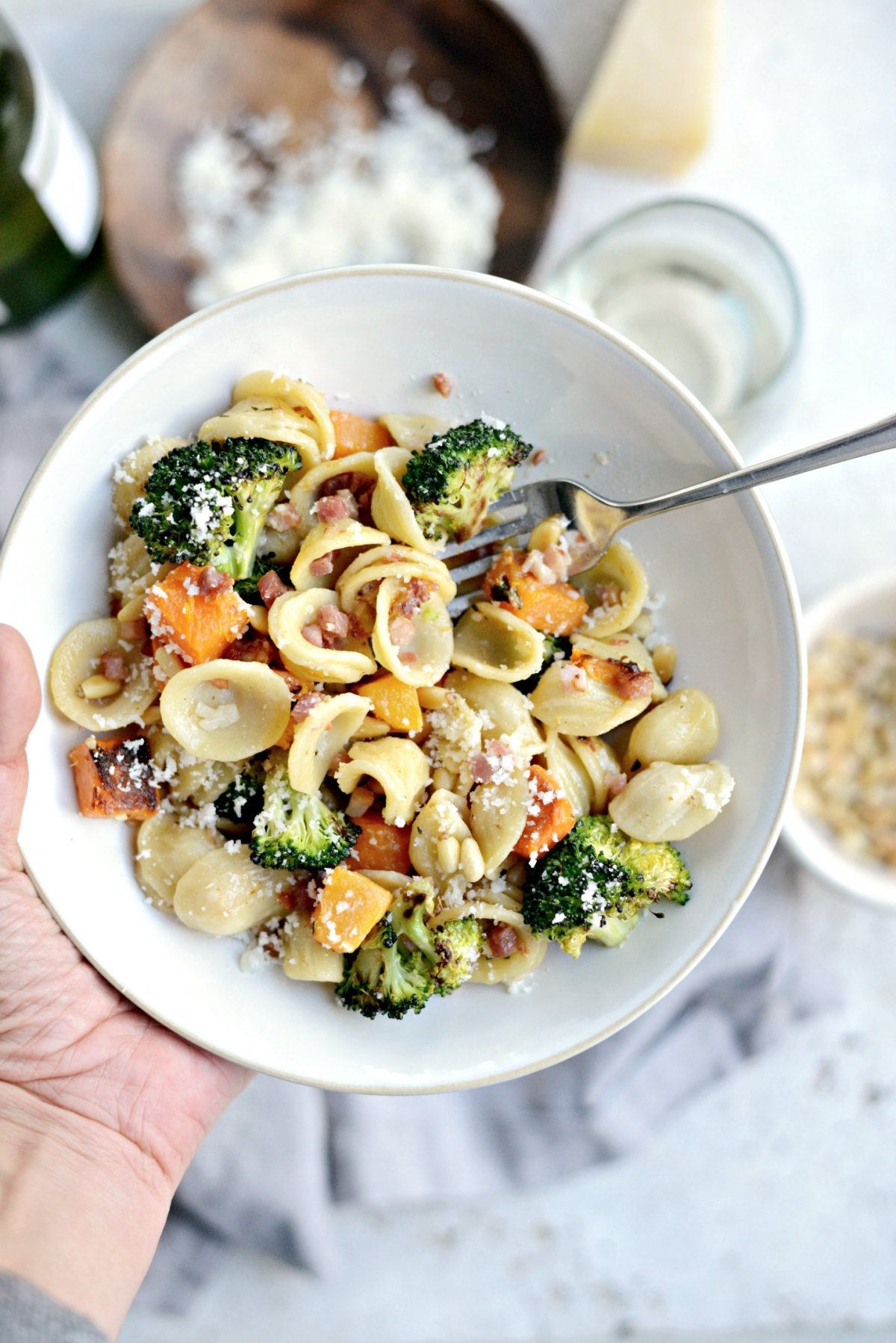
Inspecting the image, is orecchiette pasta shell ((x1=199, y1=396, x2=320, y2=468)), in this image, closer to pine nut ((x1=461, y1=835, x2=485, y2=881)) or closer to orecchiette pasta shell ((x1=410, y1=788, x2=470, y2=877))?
orecchiette pasta shell ((x1=410, y1=788, x2=470, y2=877))

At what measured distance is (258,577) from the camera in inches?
95.8

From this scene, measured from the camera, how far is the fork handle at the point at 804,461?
2.18 metres

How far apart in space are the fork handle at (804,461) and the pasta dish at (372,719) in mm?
293

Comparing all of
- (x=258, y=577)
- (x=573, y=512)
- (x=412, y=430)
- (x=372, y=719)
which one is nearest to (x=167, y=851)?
(x=372, y=719)

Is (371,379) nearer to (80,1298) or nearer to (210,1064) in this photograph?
(210,1064)

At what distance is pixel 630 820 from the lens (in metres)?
2.45

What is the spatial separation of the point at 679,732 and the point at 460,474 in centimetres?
78

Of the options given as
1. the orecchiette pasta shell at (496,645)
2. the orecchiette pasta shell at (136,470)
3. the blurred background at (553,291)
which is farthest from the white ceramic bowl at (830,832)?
the orecchiette pasta shell at (136,470)

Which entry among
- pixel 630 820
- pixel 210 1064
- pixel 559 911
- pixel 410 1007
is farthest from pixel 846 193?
pixel 210 1064

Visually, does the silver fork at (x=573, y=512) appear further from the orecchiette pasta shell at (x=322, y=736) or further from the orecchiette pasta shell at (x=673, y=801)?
the orecchiette pasta shell at (x=673, y=801)

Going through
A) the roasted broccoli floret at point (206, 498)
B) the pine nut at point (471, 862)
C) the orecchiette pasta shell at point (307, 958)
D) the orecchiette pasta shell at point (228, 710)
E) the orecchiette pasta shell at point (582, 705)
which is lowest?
the orecchiette pasta shell at point (307, 958)

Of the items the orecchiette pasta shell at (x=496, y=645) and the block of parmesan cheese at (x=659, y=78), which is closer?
the orecchiette pasta shell at (x=496, y=645)

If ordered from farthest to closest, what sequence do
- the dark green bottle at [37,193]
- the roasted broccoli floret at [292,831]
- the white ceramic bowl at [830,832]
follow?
1. the white ceramic bowl at [830,832]
2. the dark green bottle at [37,193]
3. the roasted broccoli floret at [292,831]

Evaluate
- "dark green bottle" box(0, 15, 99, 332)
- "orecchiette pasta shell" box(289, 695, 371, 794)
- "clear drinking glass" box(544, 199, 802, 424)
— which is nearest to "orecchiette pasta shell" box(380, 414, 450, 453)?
"orecchiette pasta shell" box(289, 695, 371, 794)
